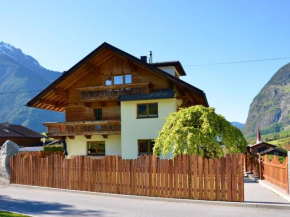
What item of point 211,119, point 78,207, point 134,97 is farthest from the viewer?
point 134,97

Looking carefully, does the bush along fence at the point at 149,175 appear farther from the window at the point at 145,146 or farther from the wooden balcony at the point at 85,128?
the window at the point at 145,146

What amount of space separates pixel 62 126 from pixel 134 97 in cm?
706

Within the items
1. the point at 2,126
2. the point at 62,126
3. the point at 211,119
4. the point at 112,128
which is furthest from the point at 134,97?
the point at 2,126

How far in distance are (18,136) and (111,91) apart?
40.7 meters

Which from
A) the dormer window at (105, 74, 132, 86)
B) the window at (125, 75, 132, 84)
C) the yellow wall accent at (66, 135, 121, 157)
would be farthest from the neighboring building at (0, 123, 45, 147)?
the window at (125, 75, 132, 84)

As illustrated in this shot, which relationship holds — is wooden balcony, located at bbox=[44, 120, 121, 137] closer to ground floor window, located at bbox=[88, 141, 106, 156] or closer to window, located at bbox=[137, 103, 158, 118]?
ground floor window, located at bbox=[88, 141, 106, 156]

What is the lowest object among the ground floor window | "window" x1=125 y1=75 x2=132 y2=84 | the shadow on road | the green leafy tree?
the shadow on road

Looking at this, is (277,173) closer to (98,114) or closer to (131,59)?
(131,59)

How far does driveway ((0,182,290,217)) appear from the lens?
34.9ft

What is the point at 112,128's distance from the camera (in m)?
26.5

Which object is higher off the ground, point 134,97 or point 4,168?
point 134,97

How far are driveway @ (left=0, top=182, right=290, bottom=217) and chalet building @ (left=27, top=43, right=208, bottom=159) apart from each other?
1133 cm

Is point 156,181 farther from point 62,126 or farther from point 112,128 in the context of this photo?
point 62,126

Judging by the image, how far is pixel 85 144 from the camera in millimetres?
28516
